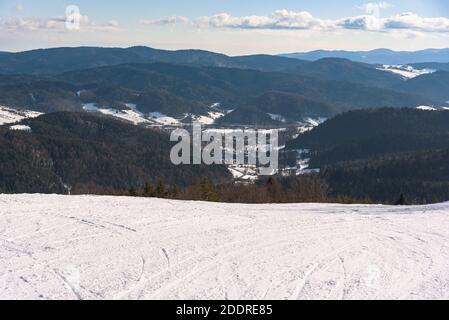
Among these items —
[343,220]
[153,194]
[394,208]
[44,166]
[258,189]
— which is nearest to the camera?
[343,220]

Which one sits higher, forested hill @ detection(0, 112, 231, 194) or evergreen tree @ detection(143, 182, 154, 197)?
evergreen tree @ detection(143, 182, 154, 197)

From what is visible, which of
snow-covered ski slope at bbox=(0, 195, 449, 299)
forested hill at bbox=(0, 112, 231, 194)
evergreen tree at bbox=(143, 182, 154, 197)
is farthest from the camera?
forested hill at bbox=(0, 112, 231, 194)

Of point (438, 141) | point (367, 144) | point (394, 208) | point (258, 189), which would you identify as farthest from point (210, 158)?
point (394, 208)

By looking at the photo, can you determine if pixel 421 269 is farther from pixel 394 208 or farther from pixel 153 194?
pixel 153 194

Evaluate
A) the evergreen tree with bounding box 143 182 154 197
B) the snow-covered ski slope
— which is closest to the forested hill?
the evergreen tree with bounding box 143 182 154 197

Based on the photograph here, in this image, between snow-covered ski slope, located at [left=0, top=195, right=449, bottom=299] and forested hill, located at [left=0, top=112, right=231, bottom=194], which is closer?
snow-covered ski slope, located at [left=0, top=195, right=449, bottom=299]

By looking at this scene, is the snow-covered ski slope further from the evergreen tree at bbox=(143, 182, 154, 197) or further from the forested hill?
the forested hill

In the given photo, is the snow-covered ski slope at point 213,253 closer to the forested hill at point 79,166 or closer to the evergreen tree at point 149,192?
the evergreen tree at point 149,192

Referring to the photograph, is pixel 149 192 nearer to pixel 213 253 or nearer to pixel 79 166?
pixel 213 253
